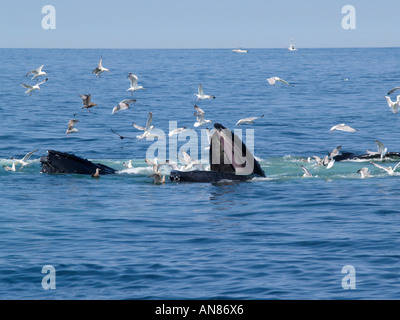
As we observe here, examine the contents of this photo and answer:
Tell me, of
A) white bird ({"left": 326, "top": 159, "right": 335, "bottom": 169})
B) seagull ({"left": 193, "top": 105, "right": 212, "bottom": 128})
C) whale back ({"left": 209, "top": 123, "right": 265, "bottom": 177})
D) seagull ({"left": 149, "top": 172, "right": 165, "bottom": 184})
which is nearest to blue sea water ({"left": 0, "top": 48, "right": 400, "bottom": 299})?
white bird ({"left": 326, "top": 159, "right": 335, "bottom": 169})

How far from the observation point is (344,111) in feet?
172

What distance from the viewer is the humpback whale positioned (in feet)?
71.8

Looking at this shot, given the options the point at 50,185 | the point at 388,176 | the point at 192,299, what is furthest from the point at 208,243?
the point at 388,176

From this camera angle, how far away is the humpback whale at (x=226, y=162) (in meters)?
21.9

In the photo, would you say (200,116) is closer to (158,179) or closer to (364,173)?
(158,179)

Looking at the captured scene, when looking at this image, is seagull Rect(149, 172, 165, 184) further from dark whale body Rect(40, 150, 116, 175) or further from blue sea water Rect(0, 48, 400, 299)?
dark whale body Rect(40, 150, 116, 175)

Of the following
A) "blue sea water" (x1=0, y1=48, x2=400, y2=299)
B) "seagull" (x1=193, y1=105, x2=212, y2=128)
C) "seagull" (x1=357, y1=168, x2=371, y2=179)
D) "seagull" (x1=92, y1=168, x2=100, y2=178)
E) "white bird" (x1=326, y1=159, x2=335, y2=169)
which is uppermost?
"seagull" (x1=193, y1=105, x2=212, y2=128)

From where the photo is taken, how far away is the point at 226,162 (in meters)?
22.7

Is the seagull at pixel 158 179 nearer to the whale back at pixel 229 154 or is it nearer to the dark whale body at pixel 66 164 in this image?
the whale back at pixel 229 154

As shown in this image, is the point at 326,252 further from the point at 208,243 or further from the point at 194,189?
the point at 194,189

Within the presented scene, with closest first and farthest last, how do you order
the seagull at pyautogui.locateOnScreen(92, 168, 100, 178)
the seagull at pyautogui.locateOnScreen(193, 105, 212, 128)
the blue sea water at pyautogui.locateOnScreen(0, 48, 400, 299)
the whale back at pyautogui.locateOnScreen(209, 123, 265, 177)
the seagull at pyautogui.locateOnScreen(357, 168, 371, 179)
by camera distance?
the blue sea water at pyautogui.locateOnScreen(0, 48, 400, 299)
the whale back at pyautogui.locateOnScreen(209, 123, 265, 177)
the seagull at pyautogui.locateOnScreen(92, 168, 100, 178)
the seagull at pyautogui.locateOnScreen(357, 168, 371, 179)
the seagull at pyautogui.locateOnScreen(193, 105, 212, 128)

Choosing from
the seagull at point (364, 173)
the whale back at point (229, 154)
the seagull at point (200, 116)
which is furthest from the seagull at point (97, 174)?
the seagull at point (364, 173)

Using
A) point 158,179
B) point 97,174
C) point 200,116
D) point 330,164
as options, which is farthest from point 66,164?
point 330,164
